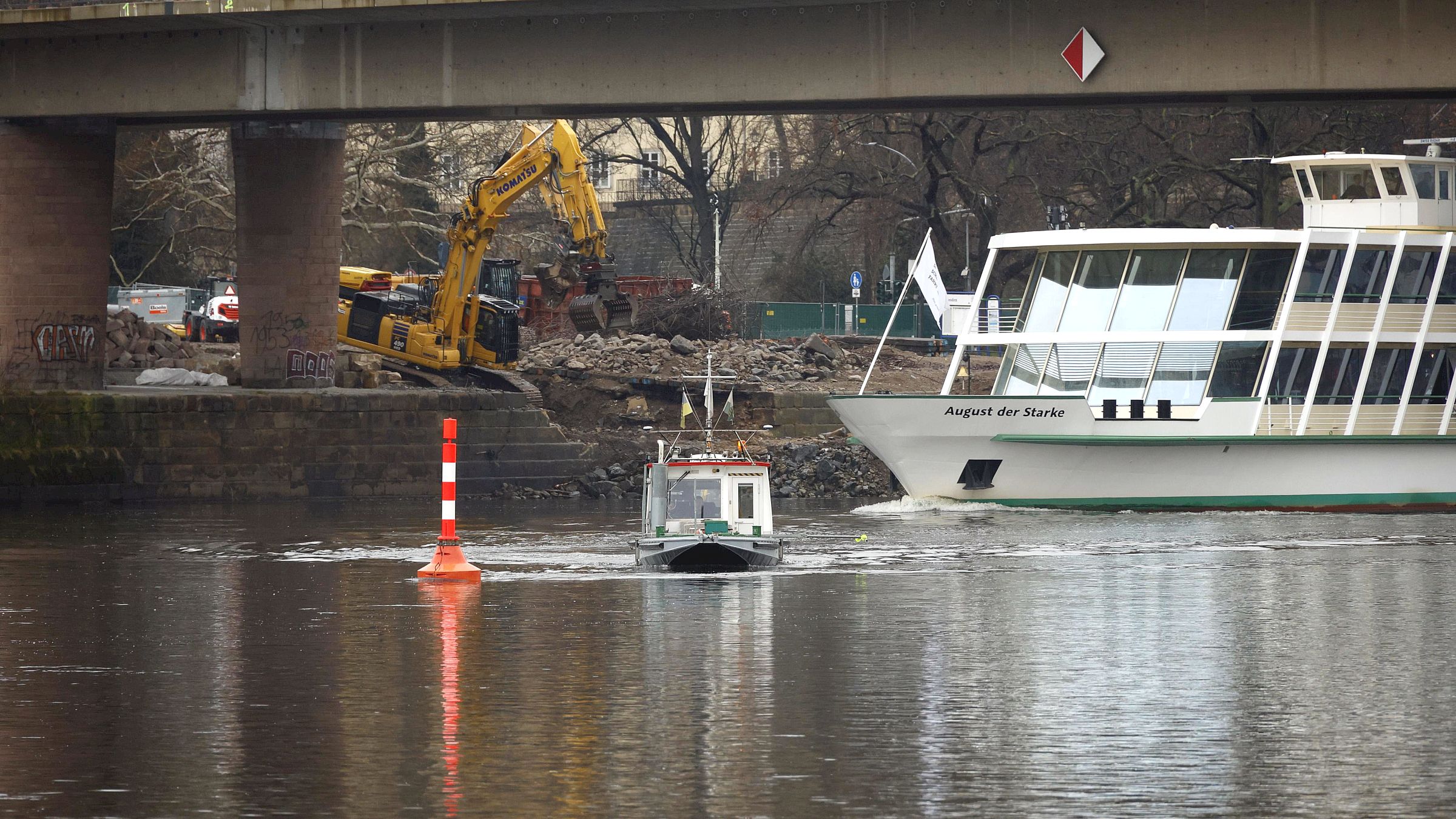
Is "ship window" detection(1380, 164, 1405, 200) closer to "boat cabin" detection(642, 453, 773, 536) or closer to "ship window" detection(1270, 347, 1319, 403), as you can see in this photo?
"ship window" detection(1270, 347, 1319, 403)

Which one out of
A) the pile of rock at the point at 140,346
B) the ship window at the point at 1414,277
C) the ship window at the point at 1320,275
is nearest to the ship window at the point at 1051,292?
the ship window at the point at 1320,275

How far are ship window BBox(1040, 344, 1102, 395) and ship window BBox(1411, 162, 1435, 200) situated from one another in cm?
716

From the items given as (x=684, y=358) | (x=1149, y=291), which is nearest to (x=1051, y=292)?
(x=1149, y=291)

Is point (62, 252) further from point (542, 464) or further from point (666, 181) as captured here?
point (666, 181)

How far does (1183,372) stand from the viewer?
1398 inches

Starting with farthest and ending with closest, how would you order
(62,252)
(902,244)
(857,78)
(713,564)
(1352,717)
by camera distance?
(902,244) → (62,252) → (857,78) → (713,564) → (1352,717)

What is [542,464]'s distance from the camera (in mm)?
43062

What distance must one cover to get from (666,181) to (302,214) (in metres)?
51.3

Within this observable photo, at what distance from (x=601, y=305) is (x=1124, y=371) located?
22004mm

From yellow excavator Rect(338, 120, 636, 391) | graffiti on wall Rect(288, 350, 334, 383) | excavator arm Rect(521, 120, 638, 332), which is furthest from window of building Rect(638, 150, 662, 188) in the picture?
graffiti on wall Rect(288, 350, 334, 383)

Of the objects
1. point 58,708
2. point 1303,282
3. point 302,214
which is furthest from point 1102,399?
point 58,708

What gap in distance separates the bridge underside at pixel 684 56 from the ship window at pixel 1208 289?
3891 millimetres

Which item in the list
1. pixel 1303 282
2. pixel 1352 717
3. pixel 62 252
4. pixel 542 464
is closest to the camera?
pixel 1352 717

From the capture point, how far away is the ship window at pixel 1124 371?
3544 cm
